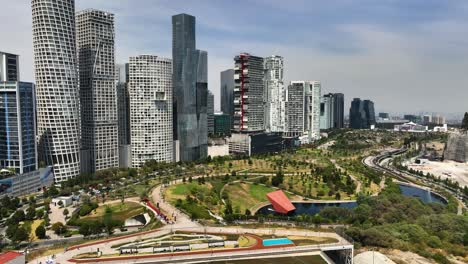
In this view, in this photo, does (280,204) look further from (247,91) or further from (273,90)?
(273,90)

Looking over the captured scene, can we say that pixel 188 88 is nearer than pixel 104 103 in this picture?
No

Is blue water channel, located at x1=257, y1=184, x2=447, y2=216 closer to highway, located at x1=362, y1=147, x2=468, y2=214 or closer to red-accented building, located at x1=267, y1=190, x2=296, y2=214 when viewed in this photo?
red-accented building, located at x1=267, y1=190, x2=296, y2=214

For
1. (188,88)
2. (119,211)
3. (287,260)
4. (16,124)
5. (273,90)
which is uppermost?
(273,90)

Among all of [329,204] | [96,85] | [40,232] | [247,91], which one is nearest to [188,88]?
[247,91]

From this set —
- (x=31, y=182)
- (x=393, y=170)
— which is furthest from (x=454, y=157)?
(x=31, y=182)

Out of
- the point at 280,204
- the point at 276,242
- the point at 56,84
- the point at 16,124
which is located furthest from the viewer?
the point at 56,84

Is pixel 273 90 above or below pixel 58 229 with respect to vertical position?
above
